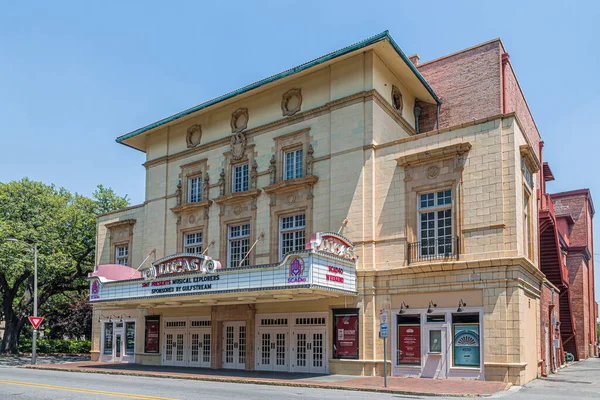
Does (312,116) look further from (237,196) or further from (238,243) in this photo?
(238,243)

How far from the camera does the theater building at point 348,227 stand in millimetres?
20922

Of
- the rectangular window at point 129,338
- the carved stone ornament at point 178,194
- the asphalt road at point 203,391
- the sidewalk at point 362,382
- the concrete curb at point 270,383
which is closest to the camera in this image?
the asphalt road at point 203,391

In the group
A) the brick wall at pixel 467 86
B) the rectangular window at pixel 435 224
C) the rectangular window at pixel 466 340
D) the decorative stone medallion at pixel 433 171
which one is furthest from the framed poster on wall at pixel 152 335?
the brick wall at pixel 467 86

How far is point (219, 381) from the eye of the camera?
2147 centimetres

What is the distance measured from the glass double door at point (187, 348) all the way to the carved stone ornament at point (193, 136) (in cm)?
914

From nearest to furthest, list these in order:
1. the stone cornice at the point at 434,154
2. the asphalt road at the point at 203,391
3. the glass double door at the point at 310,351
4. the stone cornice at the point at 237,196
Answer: the asphalt road at the point at 203,391 < the stone cornice at the point at 434,154 < the glass double door at the point at 310,351 < the stone cornice at the point at 237,196

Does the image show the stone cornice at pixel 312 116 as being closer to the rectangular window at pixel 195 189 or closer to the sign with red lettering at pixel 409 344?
the rectangular window at pixel 195 189

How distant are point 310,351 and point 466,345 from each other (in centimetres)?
647

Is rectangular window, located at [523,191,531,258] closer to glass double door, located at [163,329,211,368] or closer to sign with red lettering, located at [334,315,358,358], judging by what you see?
sign with red lettering, located at [334,315,358,358]

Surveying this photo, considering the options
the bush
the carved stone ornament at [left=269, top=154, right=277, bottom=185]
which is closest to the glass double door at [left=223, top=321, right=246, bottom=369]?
the carved stone ornament at [left=269, top=154, right=277, bottom=185]

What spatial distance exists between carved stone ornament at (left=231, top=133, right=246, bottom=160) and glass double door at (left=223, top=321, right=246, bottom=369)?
7544mm

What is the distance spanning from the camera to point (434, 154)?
874 inches

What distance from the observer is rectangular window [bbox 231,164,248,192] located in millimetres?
28344

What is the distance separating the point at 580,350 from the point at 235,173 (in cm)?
2712
